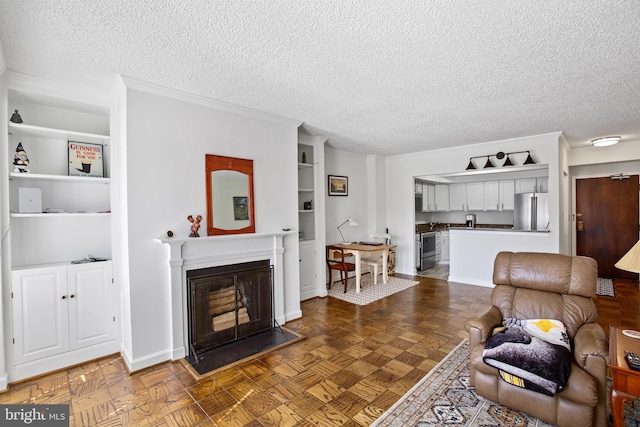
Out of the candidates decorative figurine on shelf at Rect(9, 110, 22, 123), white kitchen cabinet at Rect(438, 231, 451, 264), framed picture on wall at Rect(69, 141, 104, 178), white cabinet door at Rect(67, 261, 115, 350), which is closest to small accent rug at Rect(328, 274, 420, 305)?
white kitchen cabinet at Rect(438, 231, 451, 264)

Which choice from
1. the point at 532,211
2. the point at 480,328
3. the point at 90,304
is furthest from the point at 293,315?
the point at 532,211

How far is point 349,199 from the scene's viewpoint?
6000 millimetres

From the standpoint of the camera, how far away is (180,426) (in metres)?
1.96

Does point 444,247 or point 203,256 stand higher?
point 203,256

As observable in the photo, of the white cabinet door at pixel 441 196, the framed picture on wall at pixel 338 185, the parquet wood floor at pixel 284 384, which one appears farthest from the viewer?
the white cabinet door at pixel 441 196

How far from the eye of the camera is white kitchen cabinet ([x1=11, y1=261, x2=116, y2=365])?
99.0 inches

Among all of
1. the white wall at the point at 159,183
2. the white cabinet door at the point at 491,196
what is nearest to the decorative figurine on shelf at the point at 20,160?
the white wall at the point at 159,183

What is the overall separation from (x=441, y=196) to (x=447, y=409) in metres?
5.96

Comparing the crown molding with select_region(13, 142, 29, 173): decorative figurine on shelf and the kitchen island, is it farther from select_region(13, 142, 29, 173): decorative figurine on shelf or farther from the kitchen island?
the kitchen island

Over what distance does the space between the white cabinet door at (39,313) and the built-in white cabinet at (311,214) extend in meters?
2.81

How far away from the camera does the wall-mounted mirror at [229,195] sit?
312 centimetres

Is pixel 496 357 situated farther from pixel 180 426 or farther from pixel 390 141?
pixel 390 141

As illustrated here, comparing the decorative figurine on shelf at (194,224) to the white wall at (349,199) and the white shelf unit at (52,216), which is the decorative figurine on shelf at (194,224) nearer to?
the white shelf unit at (52,216)

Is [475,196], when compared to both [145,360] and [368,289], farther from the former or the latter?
[145,360]
